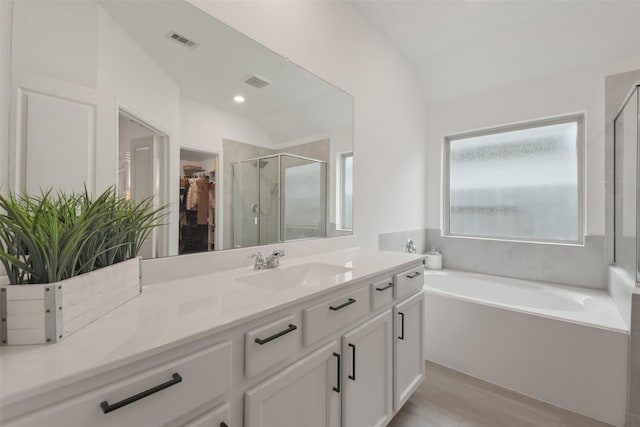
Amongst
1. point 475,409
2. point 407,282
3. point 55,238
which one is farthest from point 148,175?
point 475,409

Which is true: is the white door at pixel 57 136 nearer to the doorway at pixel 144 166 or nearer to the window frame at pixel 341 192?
the doorway at pixel 144 166

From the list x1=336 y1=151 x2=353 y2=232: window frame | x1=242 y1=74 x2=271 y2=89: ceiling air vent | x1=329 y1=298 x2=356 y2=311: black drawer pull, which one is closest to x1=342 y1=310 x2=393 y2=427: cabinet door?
x1=329 y1=298 x2=356 y2=311: black drawer pull

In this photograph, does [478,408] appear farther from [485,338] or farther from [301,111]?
[301,111]

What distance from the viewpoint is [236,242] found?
4.55 feet

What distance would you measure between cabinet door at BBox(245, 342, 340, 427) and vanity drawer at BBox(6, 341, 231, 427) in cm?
14

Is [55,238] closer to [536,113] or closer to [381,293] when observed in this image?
[381,293]

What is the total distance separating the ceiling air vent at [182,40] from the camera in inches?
45.1

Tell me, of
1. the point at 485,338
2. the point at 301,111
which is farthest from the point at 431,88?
the point at 485,338

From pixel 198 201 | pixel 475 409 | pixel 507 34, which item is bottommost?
pixel 475 409

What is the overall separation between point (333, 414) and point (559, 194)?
111 inches

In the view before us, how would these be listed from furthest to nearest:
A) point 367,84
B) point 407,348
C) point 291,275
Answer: point 367,84 < point 407,348 < point 291,275

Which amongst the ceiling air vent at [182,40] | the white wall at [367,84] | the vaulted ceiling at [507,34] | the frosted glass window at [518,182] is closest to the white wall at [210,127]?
the ceiling air vent at [182,40]

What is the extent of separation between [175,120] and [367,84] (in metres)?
1.66

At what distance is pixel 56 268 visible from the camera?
23.2 inches
